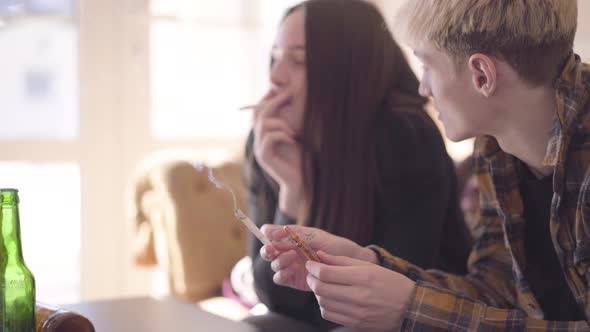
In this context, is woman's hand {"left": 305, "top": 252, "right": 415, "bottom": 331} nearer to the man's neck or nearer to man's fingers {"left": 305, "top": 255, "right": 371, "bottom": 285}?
man's fingers {"left": 305, "top": 255, "right": 371, "bottom": 285}

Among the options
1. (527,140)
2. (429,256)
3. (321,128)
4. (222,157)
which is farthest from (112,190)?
(527,140)

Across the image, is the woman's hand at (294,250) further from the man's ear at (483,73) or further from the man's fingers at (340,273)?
the man's ear at (483,73)

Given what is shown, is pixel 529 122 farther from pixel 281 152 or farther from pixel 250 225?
pixel 281 152

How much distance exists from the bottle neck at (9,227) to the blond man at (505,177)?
29 cm

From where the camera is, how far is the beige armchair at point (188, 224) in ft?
6.74

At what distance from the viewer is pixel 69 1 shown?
2598mm

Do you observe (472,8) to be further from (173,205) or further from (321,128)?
(173,205)

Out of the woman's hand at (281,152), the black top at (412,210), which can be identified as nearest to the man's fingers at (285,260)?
the black top at (412,210)

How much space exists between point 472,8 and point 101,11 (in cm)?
200

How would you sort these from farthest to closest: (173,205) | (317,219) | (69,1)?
(69,1)
(173,205)
(317,219)

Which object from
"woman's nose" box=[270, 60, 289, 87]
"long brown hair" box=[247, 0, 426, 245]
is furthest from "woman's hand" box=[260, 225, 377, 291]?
"woman's nose" box=[270, 60, 289, 87]

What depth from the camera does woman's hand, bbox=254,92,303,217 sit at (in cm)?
143

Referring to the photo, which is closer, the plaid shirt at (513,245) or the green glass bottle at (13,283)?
the green glass bottle at (13,283)

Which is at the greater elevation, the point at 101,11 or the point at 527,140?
the point at 101,11
